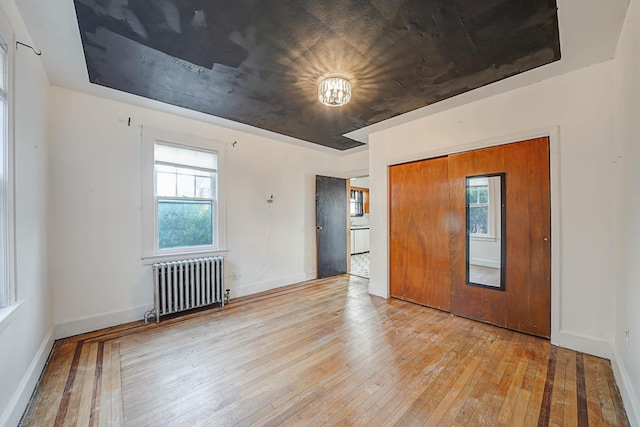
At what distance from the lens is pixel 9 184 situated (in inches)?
65.2

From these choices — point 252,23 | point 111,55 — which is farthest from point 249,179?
point 252,23

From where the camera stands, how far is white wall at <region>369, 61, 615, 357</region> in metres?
2.27

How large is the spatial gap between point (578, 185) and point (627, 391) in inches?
65.7

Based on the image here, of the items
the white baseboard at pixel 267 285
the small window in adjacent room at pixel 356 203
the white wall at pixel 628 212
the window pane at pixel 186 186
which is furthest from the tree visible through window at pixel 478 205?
the small window in adjacent room at pixel 356 203

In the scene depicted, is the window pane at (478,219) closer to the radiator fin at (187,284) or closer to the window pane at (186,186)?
the radiator fin at (187,284)

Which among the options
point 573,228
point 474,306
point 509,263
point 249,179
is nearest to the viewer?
point 573,228

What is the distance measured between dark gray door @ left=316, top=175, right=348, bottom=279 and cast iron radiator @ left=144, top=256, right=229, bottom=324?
2110 mm

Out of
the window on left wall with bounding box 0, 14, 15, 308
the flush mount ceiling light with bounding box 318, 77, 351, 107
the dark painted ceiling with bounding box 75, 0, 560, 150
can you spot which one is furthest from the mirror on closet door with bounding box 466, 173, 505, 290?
the window on left wall with bounding box 0, 14, 15, 308

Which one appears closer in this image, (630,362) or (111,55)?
(630,362)

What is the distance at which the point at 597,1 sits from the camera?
1.64m

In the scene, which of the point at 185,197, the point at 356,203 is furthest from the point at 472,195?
the point at 356,203

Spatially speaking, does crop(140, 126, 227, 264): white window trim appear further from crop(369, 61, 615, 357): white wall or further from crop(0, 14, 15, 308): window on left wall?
crop(369, 61, 615, 357): white wall

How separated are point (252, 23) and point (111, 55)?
1.35 metres

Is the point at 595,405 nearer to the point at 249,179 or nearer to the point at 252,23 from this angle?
the point at 252,23
